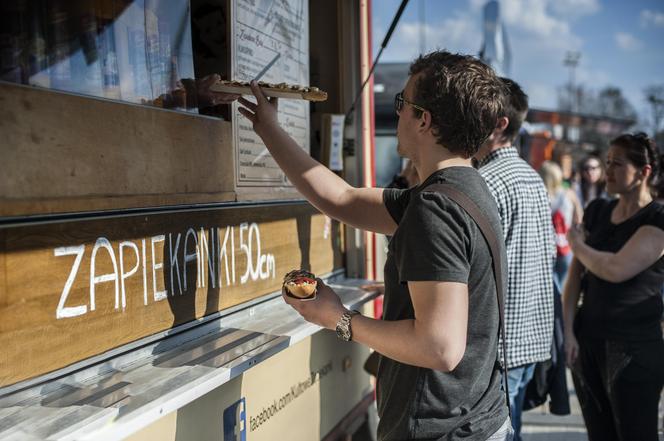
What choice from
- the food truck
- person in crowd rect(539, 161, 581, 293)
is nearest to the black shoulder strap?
the food truck

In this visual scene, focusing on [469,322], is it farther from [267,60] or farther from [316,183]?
[267,60]

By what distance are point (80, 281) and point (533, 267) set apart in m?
1.73

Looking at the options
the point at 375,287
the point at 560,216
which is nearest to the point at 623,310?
the point at 375,287

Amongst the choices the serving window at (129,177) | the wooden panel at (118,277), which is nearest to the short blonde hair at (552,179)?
the serving window at (129,177)

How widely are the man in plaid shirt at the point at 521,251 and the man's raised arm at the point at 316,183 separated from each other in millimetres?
671

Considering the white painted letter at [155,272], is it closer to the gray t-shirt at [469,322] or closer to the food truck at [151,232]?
the food truck at [151,232]

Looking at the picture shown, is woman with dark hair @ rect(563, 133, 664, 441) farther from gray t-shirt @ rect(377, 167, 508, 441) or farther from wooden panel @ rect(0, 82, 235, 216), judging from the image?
wooden panel @ rect(0, 82, 235, 216)

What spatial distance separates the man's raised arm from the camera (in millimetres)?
1979

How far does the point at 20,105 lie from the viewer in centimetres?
139

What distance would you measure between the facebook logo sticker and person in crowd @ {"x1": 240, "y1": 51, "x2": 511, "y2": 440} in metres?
0.51

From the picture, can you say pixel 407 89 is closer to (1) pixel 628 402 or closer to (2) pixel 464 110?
(2) pixel 464 110

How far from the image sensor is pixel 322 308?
1.62 metres

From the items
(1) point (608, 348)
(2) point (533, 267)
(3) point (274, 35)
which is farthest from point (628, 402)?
(3) point (274, 35)

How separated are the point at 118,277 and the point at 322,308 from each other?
0.53 m
